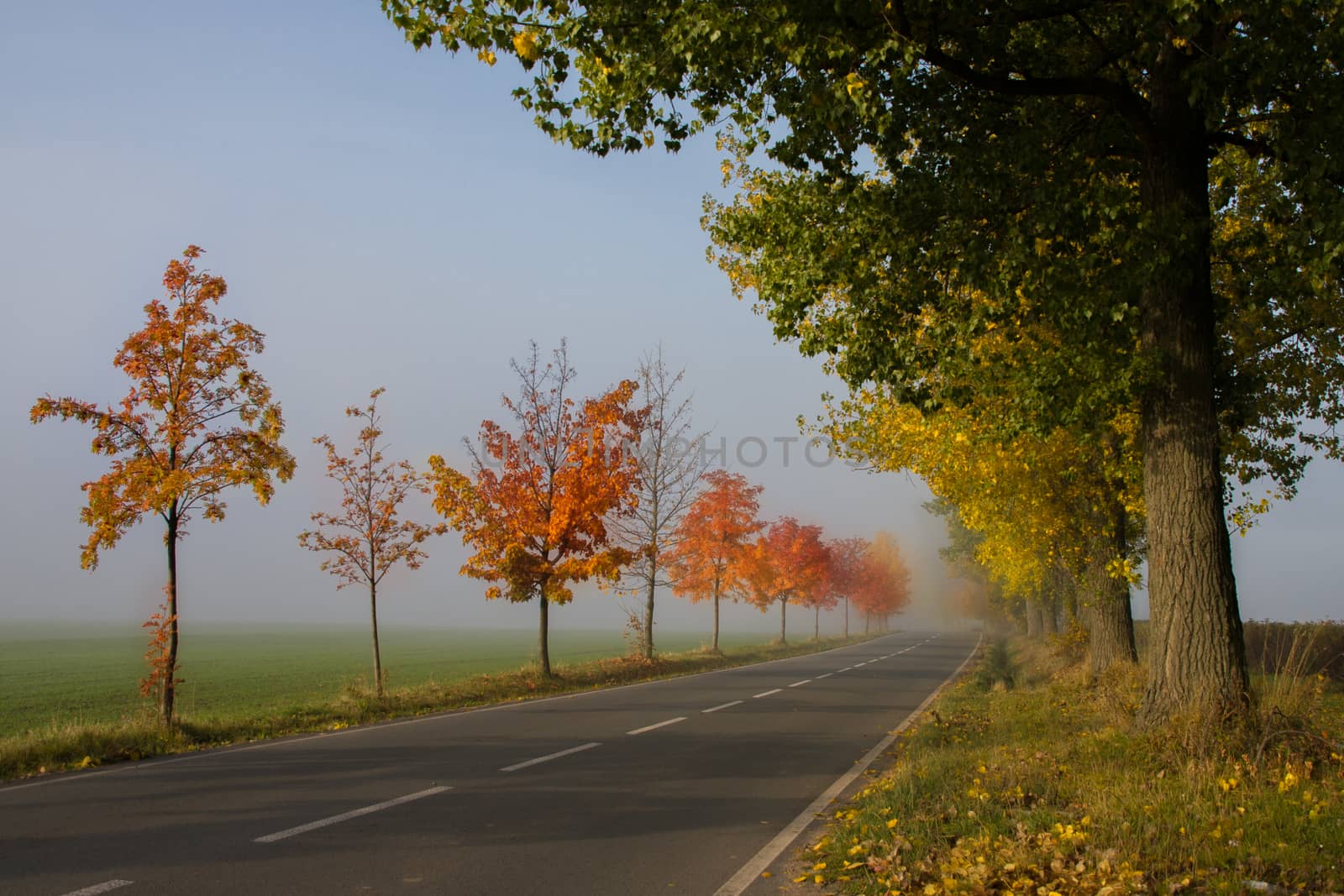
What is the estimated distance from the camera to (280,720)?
41.9 ft

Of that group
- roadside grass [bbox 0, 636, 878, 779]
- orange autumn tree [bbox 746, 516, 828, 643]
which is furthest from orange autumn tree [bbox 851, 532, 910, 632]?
roadside grass [bbox 0, 636, 878, 779]

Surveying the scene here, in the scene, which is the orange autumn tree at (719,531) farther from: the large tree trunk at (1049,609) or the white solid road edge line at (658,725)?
the white solid road edge line at (658,725)

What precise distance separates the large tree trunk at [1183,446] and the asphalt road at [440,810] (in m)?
3.65

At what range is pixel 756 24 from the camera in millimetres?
6219

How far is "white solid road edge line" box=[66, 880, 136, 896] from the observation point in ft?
15.7

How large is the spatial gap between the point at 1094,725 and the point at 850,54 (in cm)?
782

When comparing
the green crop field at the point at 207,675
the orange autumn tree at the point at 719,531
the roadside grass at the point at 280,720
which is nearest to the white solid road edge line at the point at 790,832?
the roadside grass at the point at 280,720

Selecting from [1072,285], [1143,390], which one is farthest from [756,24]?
[1143,390]

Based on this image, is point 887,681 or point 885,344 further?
point 887,681

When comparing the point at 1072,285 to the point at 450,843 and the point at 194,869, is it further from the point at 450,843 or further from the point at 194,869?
the point at 194,869

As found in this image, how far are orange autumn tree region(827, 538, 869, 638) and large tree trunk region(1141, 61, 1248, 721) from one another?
50.5 m

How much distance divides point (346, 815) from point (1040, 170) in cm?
862

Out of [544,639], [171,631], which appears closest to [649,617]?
[544,639]

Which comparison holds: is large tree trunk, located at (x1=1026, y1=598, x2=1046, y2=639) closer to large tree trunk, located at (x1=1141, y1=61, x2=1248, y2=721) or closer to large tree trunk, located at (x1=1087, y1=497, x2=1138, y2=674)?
large tree trunk, located at (x1=1087, y1=497, x2=1138, y2=674)
